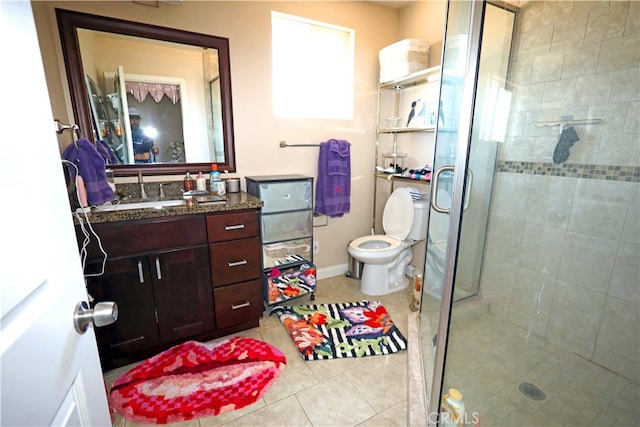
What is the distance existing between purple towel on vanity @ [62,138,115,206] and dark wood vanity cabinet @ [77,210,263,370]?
16cm

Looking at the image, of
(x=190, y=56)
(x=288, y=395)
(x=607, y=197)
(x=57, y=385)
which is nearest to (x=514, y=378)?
(x=607, y=197)

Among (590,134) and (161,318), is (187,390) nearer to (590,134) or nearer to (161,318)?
(161,318)

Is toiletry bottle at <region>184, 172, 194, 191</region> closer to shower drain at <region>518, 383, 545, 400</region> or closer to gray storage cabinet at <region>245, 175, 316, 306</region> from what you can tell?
gray storage cabinet at <region>245, 175, 316, 306</region>

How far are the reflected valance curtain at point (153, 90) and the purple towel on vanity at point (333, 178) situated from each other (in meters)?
1.15

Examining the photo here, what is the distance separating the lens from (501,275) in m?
1.98

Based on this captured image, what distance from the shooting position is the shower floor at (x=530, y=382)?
4.43 feet

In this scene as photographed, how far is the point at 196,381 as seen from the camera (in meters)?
1.60

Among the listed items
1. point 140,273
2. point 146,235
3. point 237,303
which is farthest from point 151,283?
point 237,303

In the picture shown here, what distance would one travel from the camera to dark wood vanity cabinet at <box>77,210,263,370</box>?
1.56 m

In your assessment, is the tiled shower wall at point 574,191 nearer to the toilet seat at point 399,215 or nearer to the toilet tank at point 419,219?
the toilet tank at point 419,219

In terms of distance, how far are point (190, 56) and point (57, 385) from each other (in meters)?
2.10

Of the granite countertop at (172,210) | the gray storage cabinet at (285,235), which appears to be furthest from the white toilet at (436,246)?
the granite countertop at (172,210)

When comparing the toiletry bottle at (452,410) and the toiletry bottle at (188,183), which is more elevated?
the toiletry bottle at (188,183)

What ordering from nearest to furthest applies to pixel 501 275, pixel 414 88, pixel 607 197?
pixel 607 197, pixel 501 275, pixel 414 88
